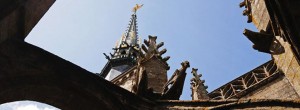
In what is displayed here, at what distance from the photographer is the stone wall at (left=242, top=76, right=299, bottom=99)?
779 centimetres

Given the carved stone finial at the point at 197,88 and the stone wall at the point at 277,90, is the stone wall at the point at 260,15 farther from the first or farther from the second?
the carved stone finial at the point at 197,88

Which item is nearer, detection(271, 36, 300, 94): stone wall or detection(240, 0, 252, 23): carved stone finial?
detection(271, 36, 300, 94): stone wall

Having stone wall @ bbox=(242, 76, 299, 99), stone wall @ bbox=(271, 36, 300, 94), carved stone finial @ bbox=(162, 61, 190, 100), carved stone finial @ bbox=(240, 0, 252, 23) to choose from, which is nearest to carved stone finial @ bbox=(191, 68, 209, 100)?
stone wall @ bbox=(242, 76, 299, 99)

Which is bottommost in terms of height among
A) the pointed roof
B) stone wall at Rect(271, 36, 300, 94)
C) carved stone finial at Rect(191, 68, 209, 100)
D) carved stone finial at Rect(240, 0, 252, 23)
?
stone wall at Rect(271, 36, 300, 94)

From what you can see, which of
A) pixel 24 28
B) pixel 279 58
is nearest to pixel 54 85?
pixel 24 28

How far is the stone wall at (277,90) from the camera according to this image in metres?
7.79

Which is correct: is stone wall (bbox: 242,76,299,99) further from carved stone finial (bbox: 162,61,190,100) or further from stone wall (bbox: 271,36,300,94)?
carved stone finial (bbox: 162,61,190,100)

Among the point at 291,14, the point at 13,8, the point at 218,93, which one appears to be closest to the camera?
the point at 291,14

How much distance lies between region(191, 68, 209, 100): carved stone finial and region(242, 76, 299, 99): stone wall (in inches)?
55.5

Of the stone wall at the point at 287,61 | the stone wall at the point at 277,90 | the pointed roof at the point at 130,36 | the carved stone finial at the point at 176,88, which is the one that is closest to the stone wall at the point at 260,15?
the stone wall at the point at 287,61

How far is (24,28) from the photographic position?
4285 mm

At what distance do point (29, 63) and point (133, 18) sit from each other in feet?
84.7

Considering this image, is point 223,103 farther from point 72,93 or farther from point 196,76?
point 196,76

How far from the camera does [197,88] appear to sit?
11.4m
